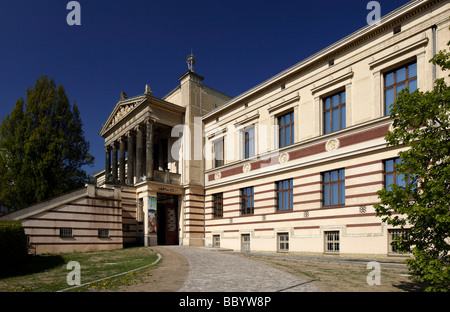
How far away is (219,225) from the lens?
32031mm

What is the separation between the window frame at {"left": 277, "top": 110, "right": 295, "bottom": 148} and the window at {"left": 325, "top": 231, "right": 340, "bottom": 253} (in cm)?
771

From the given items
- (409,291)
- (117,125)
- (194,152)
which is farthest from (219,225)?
(409,291)

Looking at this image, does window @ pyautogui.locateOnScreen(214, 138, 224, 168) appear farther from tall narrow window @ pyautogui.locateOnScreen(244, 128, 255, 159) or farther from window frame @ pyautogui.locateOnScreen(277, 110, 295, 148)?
window frame @ pyautogui.locateOnScreen(277, 110, 295, 148)

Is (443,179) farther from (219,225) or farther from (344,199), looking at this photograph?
(219,225)

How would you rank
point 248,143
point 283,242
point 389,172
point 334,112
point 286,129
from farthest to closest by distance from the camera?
point 248,143 → point 286,129 → point 283,242 → point 334,112 → point 389,172

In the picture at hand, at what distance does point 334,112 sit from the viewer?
23.2 metres

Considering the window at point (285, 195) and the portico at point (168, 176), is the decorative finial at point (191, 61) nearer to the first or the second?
the portico at point (168, 176)

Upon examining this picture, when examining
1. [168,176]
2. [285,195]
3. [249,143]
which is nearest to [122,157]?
[168,176]

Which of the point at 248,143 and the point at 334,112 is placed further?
the point at 248,143

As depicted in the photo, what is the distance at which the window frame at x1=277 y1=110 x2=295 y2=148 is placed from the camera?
26.3 metres

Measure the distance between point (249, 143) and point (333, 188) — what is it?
10.2 metres

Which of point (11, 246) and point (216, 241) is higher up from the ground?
point (11, 246)

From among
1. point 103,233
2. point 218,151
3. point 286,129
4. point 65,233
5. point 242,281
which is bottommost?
point 103,233

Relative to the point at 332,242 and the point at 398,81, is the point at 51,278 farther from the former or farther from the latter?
the point at 398,81
